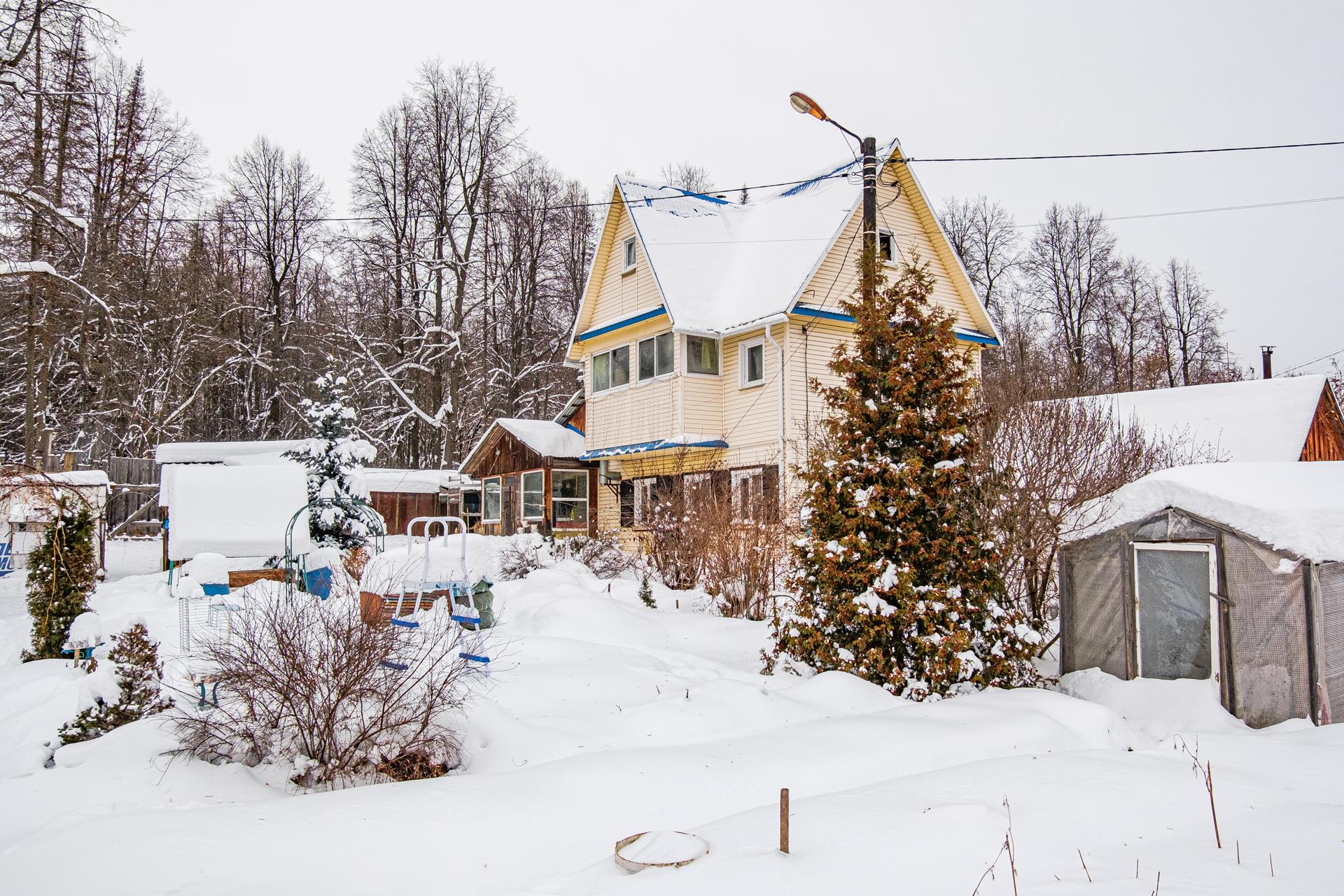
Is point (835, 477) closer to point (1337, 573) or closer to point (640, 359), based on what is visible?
point (1337, 573)

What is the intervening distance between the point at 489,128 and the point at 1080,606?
30144mm

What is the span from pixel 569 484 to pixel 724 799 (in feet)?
65.2

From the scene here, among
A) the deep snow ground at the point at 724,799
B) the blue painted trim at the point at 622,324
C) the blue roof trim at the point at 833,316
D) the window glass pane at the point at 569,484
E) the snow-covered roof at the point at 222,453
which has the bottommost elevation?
the deep snow ground at the point at 724,799

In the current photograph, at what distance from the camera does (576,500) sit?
25.2 meters

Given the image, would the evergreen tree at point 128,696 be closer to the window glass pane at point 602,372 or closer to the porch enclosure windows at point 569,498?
the window glass pane at point 602,372

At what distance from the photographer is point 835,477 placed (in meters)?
8.67

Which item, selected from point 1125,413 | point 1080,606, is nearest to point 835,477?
point 1080,606

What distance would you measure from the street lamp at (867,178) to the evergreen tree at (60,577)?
372 inches

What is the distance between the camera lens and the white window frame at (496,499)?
1066 inches

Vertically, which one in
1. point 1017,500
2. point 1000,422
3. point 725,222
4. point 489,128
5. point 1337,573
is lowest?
point 1337,573

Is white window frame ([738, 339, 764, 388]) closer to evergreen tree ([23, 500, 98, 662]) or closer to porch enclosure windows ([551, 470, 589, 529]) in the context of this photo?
porch enclosure windows ([551, 470, 589, 529])

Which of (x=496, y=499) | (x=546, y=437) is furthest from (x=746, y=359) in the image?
(x=496, y=499)

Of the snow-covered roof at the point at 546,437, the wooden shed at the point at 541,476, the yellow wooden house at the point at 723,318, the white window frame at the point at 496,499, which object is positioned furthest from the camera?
the white window frame at the point at 496,499

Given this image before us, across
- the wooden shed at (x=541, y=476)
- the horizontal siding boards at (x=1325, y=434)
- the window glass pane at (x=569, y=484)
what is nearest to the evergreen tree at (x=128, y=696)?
the wooden shed at (x=541, y=476)
